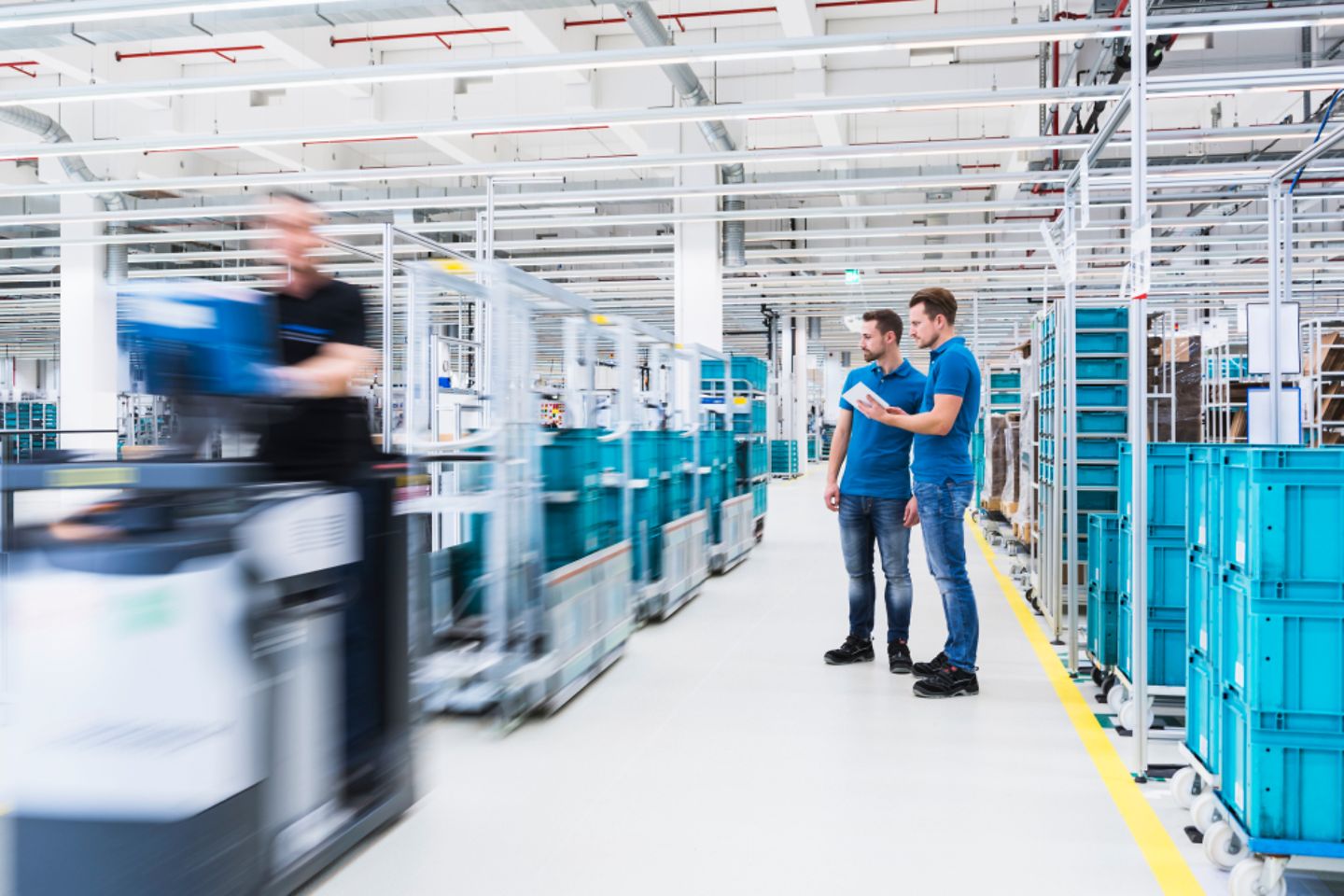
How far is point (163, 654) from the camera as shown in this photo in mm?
2152

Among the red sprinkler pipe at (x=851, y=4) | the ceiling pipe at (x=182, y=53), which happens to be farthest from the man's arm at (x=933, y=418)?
the ceiling pipe at (x=182, y=53)

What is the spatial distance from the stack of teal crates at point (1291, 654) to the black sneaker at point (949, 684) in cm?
197

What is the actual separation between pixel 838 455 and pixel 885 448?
0.41 meters

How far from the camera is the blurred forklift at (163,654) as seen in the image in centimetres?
213

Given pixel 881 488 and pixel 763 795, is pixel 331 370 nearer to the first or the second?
pixel 763 795

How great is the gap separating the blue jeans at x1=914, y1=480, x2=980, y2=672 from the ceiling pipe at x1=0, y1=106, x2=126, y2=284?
23.7 ft

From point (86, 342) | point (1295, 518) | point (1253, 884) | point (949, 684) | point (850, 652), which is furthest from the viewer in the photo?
point (86, 342)

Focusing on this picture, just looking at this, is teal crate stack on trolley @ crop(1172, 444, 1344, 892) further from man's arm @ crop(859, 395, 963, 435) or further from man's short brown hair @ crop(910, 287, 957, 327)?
man's short brown hair @ crop(910, 287, 957, 327)

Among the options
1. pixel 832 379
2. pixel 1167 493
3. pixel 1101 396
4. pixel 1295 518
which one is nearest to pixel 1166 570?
pixel 1167 493

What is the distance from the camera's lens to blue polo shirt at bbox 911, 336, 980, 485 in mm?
4902

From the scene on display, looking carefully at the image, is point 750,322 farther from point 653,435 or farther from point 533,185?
point 653,435

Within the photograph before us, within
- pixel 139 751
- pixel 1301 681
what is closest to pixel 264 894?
pixel 139 751

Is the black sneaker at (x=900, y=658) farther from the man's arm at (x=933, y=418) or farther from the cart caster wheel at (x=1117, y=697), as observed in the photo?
the man's arm at (x=933, y=418)

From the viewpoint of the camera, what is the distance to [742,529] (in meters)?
10.4
